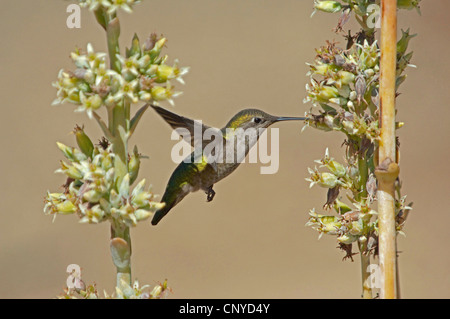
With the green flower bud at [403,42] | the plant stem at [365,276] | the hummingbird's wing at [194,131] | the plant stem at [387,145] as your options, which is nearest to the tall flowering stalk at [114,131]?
the plant stem at [387,145]

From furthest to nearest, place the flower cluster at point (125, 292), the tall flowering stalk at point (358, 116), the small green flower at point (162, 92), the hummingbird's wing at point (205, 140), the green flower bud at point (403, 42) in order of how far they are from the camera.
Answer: the hummingbird's wing at point (205, 140)
the green flower bud at point (403, 42)
the tall flowering stalk at point (358, 116)
the small green flower at point (162, 92)
the flower cluster at point (125, 292)

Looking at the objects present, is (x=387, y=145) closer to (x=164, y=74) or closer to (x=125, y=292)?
(x=164, y=74)

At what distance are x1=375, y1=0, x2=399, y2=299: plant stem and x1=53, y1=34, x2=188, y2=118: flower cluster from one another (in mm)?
604

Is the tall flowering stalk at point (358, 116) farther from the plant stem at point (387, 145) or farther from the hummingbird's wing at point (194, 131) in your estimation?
the hummingbird's wing at point (194, 131)

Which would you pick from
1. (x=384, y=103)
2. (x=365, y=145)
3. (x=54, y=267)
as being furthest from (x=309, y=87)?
(x=54, y=267)

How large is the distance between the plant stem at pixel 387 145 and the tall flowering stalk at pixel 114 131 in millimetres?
603

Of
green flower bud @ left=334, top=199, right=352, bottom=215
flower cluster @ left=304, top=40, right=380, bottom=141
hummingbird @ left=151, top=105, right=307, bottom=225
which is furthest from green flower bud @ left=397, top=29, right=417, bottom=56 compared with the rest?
hummingbird @ left=151, top=105, right=307, bottom=225

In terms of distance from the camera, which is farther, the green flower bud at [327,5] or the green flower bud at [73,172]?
the green flower bud at [327,5]

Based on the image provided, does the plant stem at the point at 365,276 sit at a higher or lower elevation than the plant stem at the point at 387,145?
lower

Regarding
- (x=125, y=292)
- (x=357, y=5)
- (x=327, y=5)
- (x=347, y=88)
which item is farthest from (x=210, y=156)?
(x=125, y=292)

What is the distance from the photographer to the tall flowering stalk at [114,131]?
2004mm

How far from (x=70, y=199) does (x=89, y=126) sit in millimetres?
7717

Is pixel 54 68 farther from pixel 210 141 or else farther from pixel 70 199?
pixel 70 199

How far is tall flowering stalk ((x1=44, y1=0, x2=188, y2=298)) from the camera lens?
A: 200 cm
